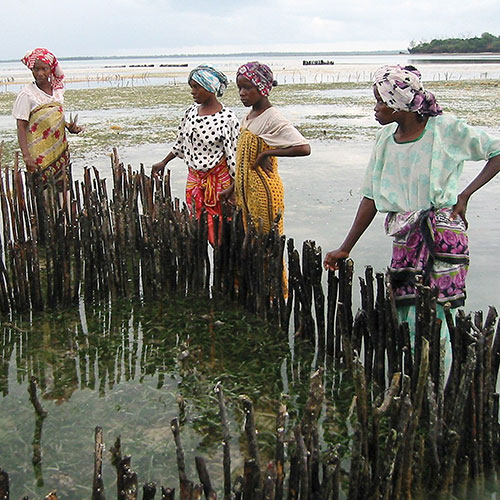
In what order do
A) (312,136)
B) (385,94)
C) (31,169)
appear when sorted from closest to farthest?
1. (385,94)
2. (31,169)
3. (312,136)

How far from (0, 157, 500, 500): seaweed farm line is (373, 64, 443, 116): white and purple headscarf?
0.78m

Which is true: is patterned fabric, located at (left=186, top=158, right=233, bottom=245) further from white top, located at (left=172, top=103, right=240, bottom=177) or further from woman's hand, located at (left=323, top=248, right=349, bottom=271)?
woman's hand, located at (left=323, top=248, right=349, bottom=271)

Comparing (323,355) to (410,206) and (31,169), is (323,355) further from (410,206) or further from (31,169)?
(31,169)

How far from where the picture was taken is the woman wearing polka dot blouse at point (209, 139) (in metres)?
3.95

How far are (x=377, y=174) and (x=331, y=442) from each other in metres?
1.31

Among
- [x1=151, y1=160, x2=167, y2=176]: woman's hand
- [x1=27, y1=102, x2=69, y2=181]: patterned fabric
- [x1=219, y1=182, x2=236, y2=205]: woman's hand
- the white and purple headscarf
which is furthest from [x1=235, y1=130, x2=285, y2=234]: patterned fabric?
[x1=27, y1=102, x2=69, y2=181]: patterned fabric

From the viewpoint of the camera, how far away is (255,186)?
3809 millimetres

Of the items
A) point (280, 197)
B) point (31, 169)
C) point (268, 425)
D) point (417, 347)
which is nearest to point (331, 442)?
point (268, 425)

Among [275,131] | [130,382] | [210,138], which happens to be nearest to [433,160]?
[275,131]

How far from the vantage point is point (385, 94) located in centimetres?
251

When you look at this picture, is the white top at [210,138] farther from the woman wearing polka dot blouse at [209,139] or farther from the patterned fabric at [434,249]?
the patterned fabric at [434,249]

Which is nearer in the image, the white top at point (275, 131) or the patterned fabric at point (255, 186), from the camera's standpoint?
the white top at point (275, 131)

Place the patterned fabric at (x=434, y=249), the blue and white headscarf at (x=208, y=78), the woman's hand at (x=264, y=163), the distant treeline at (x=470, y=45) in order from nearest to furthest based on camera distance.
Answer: the patterned fabric at (x=434, y=249), the woman's hand at (x=264, y=163), the blue and white headscarf at (x=208, y=78), the distant treeline at (x=470, y=45)

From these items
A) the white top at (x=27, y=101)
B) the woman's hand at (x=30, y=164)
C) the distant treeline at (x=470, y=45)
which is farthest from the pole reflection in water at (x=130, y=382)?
the distant treeline at (x=470, y=45)
